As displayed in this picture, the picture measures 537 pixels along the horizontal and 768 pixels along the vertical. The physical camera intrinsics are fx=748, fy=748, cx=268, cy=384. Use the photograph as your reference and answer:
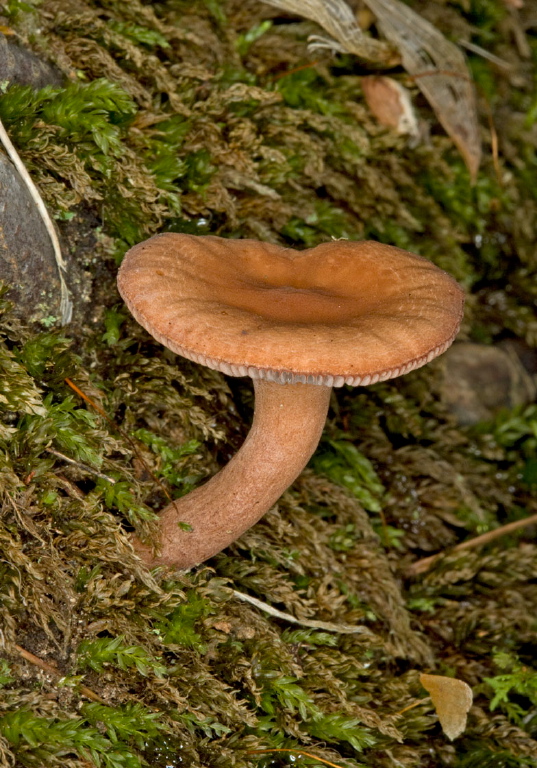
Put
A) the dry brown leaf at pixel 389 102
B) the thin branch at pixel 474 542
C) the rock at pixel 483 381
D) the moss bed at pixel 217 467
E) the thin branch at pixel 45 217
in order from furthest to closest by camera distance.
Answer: the rock at pixel 483 381, the dry brown leaf at pixel 389 102, the thin branch at pixel 474 542, the thin branch at pixel 45 217, the moss bed at pixel 217 467

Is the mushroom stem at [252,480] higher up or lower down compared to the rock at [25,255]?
lower down

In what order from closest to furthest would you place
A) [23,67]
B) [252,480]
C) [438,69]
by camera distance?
[252,480], [23,67], [438,69]

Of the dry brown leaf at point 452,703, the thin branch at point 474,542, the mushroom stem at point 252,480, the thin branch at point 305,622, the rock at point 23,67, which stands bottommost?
the thin branch at point 474,542

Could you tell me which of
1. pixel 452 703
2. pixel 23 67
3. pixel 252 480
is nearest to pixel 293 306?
pixel 252 480

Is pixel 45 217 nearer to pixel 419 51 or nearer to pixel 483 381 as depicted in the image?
pixel 419 51

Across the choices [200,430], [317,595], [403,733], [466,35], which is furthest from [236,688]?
[466,35]

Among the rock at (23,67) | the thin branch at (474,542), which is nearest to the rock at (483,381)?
the thin branch at (474,542)

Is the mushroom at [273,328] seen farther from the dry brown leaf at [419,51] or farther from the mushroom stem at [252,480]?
the dry brown leaf at [419,51]

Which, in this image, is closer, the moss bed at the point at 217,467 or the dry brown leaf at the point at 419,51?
the moss bed at the point at 217,467
